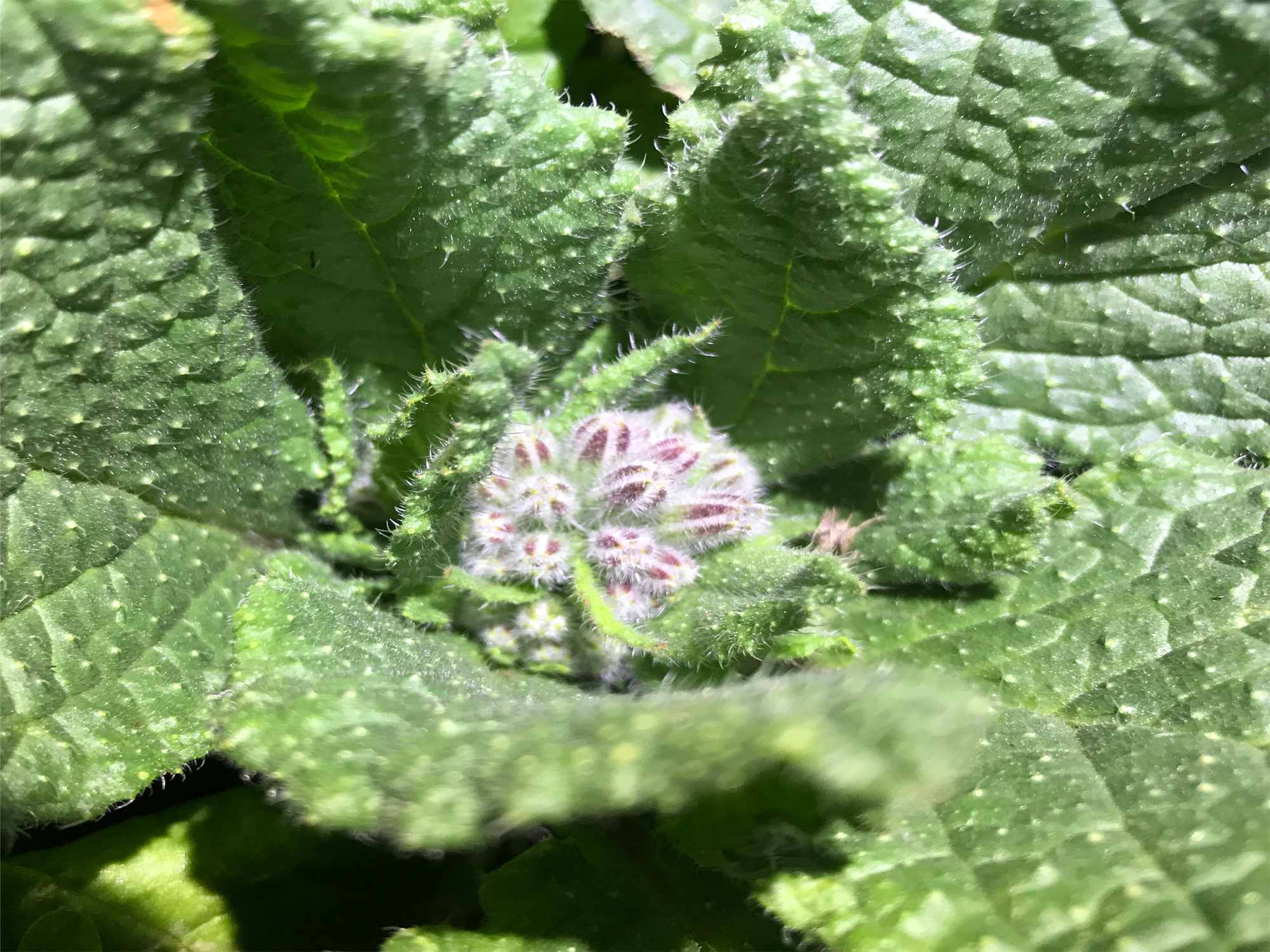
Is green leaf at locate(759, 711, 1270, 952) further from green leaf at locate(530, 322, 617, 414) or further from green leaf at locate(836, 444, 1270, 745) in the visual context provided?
green leaf at locate(530, 322, 617, 414)

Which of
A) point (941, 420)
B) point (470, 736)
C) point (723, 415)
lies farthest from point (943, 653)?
point (470, 736)

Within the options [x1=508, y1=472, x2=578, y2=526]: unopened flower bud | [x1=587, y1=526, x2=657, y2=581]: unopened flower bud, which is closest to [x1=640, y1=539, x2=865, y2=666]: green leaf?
[x1=587, y1=526, x2=657, y2=581]: unopened flower bud

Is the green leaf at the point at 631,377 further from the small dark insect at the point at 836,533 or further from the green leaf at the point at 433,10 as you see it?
the green leaf at the point at 433,10

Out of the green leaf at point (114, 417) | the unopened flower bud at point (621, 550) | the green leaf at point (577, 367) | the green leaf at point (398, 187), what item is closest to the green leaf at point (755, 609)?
the unopened flower bud at point (621, 550)

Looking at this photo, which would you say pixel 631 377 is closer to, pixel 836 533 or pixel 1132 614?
pixel 836 533

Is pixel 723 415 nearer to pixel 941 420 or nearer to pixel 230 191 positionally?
pixel 941 420

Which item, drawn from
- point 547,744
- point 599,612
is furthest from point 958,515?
point 547,744

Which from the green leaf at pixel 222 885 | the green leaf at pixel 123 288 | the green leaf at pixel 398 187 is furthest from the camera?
the green leaf at pixel 222 885
